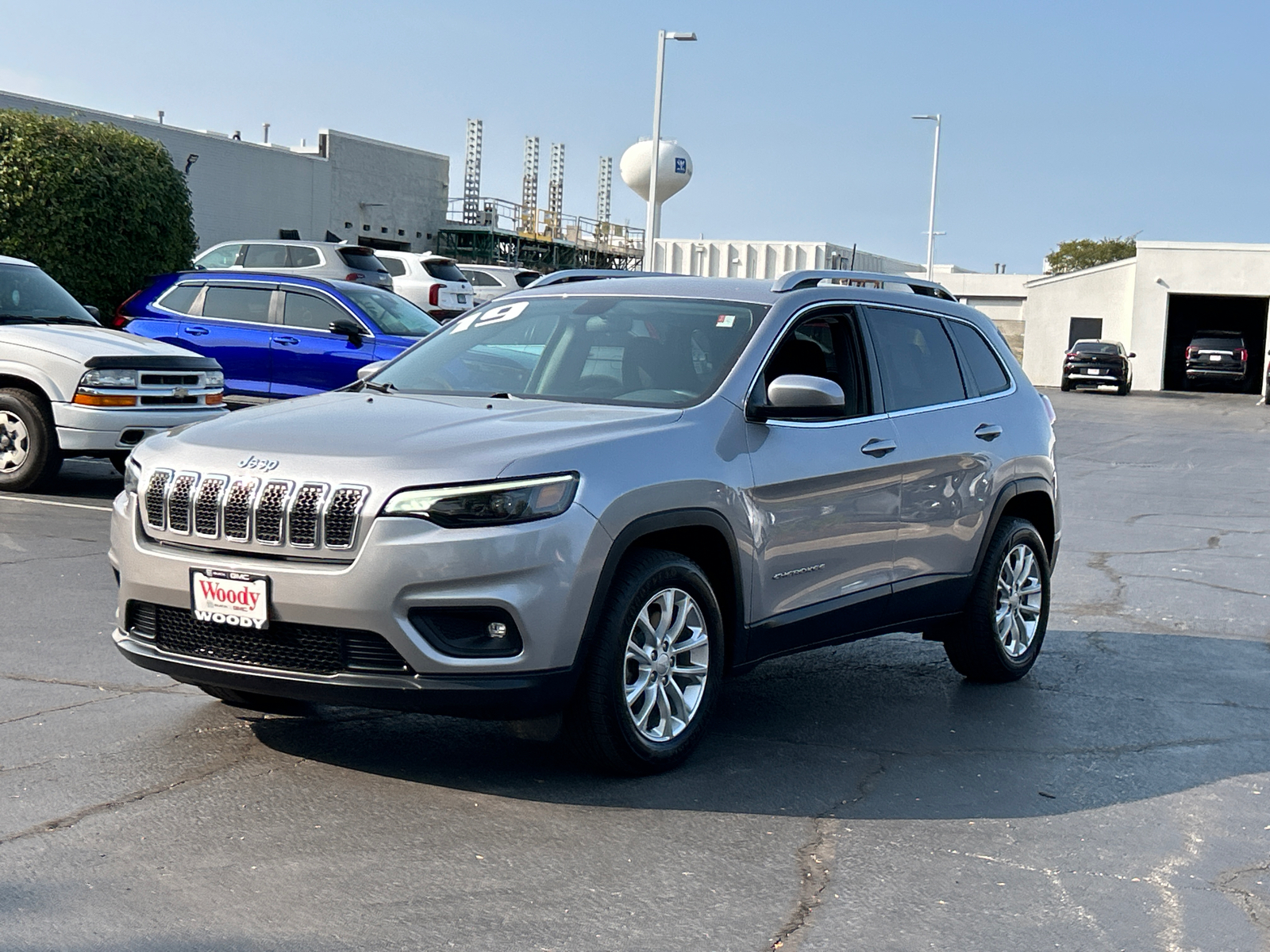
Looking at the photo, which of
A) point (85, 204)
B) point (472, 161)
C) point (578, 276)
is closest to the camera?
point (578, 276)

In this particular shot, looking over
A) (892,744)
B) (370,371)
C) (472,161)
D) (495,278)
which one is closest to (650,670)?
(892,744)

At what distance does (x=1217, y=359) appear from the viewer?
4719 cm

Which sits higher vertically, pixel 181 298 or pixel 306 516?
pixel 181 298

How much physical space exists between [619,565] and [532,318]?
168cm

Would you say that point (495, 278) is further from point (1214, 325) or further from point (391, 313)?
point (1214, 325)

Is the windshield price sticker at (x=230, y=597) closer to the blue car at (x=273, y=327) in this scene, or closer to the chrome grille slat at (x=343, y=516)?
the chrome grille slat at (x=343, y=516)

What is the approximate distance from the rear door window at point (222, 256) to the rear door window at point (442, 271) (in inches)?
130

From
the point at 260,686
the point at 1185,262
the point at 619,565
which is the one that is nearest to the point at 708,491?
the point at 619,565

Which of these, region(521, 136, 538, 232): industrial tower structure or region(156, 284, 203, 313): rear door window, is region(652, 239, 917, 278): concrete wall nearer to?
region(521, 136, 538, 232): industrial tower structure

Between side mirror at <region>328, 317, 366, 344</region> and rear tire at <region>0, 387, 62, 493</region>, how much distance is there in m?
3.51

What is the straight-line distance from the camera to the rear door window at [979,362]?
7258mm

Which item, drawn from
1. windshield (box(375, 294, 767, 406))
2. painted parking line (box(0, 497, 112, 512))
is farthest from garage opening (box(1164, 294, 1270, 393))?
windshield (box(375, 294, 767, 406))

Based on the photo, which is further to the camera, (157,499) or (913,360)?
(913,360)

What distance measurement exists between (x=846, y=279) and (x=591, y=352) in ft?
4.75
